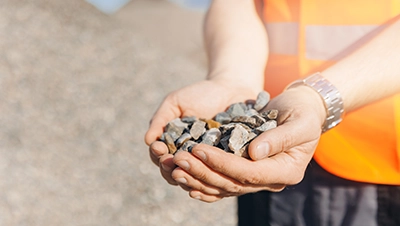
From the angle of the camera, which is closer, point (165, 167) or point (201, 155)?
point (201, 155)

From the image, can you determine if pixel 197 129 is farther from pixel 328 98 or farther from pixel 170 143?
pixel 328 98

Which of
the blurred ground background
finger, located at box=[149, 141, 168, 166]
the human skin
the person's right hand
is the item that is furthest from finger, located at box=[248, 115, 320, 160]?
the blurred ground background

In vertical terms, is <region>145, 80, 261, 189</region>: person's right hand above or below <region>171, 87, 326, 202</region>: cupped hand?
below

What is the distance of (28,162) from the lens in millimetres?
3531

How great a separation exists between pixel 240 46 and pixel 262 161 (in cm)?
69

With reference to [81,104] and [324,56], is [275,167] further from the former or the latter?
[81,104]

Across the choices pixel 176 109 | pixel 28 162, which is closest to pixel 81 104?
pixel 28 162

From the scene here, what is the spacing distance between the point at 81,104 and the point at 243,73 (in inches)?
107

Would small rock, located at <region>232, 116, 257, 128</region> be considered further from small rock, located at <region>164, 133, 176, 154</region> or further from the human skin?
→ small rock, located at <region>164, 133, 176, 154</region>

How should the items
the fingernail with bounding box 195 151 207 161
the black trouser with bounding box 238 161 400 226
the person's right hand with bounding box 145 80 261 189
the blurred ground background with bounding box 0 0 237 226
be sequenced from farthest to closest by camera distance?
the blurred ground background with bounding box 0 0 237 226 < the person's right hand with bounding box 145 80 261 189 < the black trouser with bounding box 238 161 400 226 < the fingernail with bounding box 195 151 207 161

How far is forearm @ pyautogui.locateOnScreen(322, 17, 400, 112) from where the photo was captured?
1.30 m

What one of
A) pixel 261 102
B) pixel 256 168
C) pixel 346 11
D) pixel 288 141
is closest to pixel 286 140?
pixel 288 141

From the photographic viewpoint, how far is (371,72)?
51.9 inches

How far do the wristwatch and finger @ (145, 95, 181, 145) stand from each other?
53cm
